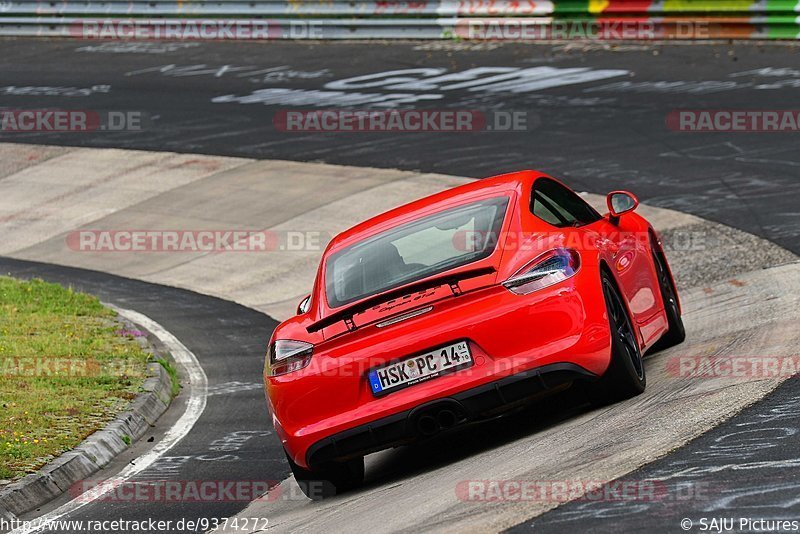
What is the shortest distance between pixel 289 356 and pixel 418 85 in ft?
51.9

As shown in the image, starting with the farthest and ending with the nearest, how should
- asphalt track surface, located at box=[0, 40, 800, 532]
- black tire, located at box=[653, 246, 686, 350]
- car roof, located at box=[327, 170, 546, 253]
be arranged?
black tire, located at box=[653, 246, 686, 350], car roof, located at box=[327, 170, 546, 253], asphalt track surface, located at box=[0, 40, 800, 532]

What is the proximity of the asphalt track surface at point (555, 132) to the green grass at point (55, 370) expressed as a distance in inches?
31.8

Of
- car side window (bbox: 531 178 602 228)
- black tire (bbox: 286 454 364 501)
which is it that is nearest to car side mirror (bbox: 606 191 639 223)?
car side window (bbox: 531 178 602 228)

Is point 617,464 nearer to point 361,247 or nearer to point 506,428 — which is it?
point 506,428

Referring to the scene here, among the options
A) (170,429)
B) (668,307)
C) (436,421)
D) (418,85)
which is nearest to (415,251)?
(436,421)

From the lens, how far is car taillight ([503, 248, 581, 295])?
6980 millimetres

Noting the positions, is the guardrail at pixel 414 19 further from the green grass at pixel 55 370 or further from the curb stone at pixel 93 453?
the curb stone at pixel 93 453

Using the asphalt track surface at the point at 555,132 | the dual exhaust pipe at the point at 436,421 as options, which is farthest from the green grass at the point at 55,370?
the dual exhaust pipe at the point at 436,421

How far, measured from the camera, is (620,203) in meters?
8.58

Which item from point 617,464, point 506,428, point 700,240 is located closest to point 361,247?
point 506,428

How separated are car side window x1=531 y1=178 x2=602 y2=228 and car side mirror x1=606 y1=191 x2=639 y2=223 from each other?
11 cm

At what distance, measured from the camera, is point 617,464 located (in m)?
6.19

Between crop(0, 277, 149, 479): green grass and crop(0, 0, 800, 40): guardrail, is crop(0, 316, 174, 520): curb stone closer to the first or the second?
crop(0, 277, 149, 479): green grass

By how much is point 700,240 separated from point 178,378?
202 inches
